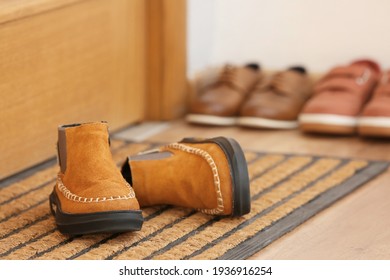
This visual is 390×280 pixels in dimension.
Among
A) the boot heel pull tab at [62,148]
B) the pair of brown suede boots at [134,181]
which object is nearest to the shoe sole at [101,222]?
the pair of brown suede boots at [134,181]

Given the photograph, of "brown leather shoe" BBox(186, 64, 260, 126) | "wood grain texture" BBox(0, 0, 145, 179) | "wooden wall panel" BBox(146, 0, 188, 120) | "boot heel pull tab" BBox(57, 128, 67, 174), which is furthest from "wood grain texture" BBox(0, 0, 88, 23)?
"brown leather shoe" BBox(186, 64, 260, 126)

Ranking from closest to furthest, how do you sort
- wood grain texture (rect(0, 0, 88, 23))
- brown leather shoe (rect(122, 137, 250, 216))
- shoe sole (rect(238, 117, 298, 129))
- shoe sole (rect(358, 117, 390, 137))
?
brown leather shoe (rect(122, 137, 250, 216)), wood grain texture (rect(0, 0, 88, 23)), shoe sole (rect(358, 117, 390, 137)), shoe sole (rect(238, 117, 298, 129))

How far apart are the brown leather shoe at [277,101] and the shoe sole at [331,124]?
0.31 feet

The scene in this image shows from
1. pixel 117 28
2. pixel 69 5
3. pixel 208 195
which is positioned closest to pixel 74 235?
pixel 208 195

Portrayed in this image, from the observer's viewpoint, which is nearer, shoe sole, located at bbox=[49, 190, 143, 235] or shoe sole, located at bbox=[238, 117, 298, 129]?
shoe sole, located at bbox=[49, 190, 143, 235]

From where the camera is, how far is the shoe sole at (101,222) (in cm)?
151

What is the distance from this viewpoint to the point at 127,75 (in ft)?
7.49

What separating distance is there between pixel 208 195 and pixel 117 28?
72 centimetres

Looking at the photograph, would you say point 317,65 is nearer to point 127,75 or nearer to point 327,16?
point 327,16

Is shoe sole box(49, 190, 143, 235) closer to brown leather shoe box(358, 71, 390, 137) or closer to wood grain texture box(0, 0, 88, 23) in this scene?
wood grain texture box(0, 0, 88, 23)

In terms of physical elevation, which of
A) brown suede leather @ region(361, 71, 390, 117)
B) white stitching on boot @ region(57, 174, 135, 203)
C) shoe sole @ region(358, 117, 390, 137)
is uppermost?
brown suede leather @ region(361, 71, 390, 117)

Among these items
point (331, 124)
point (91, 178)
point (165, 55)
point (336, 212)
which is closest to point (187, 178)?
point (91, 178)

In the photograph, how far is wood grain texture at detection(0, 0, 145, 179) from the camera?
187cm

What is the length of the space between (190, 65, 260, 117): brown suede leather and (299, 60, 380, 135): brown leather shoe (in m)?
0.18
